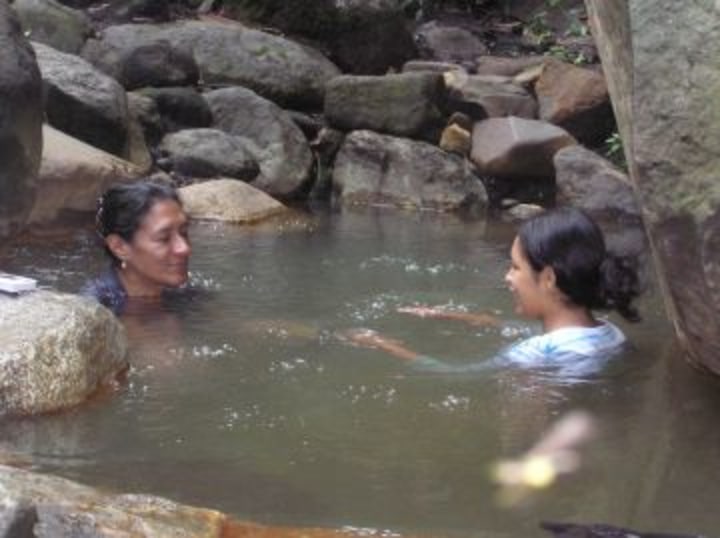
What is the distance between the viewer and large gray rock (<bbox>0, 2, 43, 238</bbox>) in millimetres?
5211

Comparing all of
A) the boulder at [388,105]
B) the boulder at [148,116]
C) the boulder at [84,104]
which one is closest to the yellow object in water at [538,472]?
the boulder at [84,104]

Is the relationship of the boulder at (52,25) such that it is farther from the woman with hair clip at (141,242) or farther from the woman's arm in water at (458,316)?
the woman's arm in water at (458,316)

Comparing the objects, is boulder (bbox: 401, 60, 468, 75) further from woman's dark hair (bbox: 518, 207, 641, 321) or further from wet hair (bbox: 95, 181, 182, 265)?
woman's dark hair (bbox: 518, 207, 641, 321)

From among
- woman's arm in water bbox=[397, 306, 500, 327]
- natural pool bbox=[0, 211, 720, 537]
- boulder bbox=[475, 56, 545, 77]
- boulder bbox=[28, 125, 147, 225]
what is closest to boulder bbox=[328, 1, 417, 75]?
boulder bbox=[475, 56, 545, 77]

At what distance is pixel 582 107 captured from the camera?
11.4m

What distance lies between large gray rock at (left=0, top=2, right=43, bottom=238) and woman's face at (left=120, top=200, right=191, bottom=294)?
650mm

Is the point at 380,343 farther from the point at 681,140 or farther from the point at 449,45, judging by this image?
the point at 449,45

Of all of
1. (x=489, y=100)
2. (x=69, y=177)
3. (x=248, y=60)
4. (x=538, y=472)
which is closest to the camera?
(x=538, y=472)

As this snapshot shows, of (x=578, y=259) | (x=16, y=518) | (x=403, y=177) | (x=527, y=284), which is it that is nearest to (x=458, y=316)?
(x=527, y=284)

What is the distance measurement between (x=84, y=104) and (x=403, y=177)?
281 centimetres

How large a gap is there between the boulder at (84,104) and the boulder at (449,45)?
18.9 feet

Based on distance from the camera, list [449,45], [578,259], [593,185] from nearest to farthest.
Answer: [578,259] → [593,185] → [449,45]

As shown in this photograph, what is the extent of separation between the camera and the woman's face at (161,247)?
482 cm

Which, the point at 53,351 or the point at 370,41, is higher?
the point at 53,351
